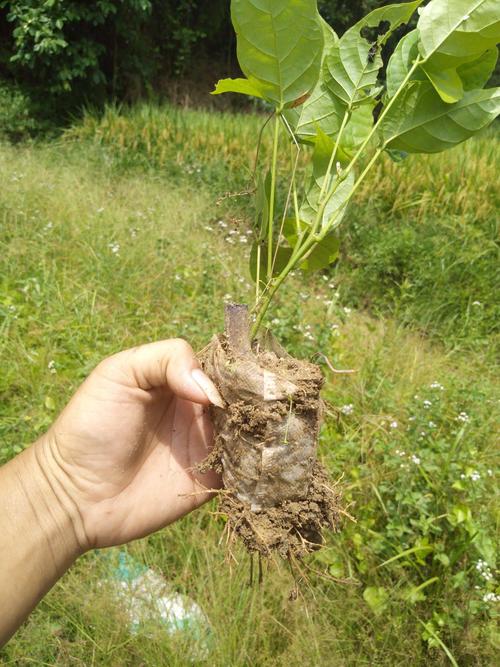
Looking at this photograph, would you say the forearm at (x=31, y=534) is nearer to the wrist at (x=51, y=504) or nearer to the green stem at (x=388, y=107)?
the wrist at (x=51, y=504)

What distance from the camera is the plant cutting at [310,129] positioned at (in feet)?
3.12

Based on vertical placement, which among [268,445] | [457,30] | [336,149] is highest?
[457,30]

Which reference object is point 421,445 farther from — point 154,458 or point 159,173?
point 159,173

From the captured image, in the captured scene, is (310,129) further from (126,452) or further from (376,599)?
(376,599)

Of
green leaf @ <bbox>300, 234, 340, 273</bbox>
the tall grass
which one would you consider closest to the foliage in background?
the tall grass

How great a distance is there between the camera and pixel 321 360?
7.94ft

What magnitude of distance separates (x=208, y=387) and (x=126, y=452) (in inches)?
11.3

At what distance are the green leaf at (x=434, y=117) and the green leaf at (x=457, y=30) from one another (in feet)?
0.23

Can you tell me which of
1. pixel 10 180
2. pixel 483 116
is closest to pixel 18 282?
pixel 10 180

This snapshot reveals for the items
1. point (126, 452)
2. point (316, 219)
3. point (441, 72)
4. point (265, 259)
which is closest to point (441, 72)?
point (441, 72)

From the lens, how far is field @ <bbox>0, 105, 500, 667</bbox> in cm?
160

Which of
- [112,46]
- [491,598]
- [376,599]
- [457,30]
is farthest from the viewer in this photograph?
[112,46]

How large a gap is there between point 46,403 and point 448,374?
6.32 ft

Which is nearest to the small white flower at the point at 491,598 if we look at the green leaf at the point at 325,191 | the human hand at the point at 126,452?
the human hand at the point at 126,452
